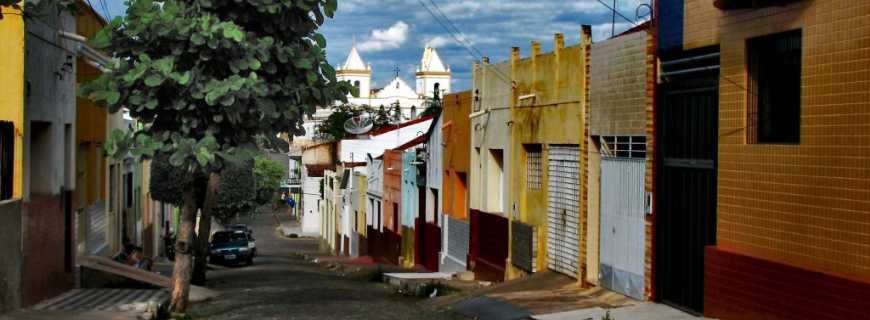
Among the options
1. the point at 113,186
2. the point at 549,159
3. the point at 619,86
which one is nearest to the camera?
the point at 619,86

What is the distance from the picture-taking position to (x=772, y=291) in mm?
11570

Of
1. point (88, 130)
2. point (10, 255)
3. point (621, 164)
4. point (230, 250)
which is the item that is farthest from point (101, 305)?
point (230, 250)

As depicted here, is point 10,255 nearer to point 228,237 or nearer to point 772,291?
point 772,291

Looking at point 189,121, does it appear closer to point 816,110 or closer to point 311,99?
point 311,99

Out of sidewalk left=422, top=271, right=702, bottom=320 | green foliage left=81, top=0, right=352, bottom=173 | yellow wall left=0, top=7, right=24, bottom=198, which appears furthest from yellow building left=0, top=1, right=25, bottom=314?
sidewalk left=422, top=271, right=702, bottom=320

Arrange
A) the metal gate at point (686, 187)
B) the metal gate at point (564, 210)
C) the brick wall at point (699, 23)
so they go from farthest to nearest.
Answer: the metal gate at point (564, 210) → the metal gate at point (686, 187) → the brick wall at point (699, 23)

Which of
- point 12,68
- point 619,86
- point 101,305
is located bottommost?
point 101,305

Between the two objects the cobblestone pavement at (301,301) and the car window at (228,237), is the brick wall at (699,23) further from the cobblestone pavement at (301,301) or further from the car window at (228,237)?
the car window at (228,237)

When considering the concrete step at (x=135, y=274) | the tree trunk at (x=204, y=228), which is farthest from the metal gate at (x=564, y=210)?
the concrete step at (x=135, y=274)

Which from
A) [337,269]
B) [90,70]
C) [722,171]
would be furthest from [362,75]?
[722,171]

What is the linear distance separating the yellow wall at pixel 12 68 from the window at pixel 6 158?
5.3 inches

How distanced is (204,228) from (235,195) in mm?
35596

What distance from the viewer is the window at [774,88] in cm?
1154

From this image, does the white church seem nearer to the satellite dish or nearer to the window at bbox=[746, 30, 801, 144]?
the satellite dish
